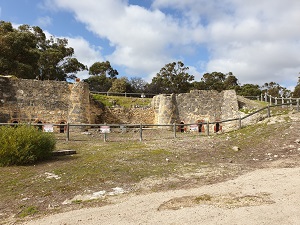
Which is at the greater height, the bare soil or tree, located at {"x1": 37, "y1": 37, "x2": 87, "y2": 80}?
tree, located at {"x1": 37, "y1": 37, "x2": 87, "y2": 80}

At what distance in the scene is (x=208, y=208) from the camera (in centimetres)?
462

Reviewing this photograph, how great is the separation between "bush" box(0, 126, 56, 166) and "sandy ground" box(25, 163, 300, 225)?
14.0ft

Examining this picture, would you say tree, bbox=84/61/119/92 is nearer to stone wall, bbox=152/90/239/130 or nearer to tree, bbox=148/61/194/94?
tree, bbox=148/61/194/94

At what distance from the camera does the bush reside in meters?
8.13

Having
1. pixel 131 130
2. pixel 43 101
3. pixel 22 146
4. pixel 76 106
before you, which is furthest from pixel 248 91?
pixel 22 146

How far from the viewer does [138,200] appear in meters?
5.27

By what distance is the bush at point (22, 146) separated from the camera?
8.13 m

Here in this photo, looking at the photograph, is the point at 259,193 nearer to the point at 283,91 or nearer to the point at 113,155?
the point at 113,155

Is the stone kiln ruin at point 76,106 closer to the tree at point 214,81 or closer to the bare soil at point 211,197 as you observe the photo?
the bare soil at point 211,197

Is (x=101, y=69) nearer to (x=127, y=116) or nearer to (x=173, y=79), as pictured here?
(x=173, y=79)

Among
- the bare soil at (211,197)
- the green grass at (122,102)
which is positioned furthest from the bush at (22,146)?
the green grass at (122,102)

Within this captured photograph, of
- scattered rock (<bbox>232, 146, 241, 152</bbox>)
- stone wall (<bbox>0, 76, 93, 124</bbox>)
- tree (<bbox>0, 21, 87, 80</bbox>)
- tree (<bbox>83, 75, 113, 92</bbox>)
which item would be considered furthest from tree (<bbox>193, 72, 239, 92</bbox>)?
scattered rock (<bbox>232, 146, 241, 152</bbox>)

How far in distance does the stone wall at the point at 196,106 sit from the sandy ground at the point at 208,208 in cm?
1580

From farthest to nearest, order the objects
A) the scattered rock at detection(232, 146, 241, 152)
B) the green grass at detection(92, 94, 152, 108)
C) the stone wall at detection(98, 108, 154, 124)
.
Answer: the green grass at detection(92, 94, 152, 108), the stone wall at detection(98, 108, 154, 124), the scattered rock at detection(232, 146, 241, 152)
